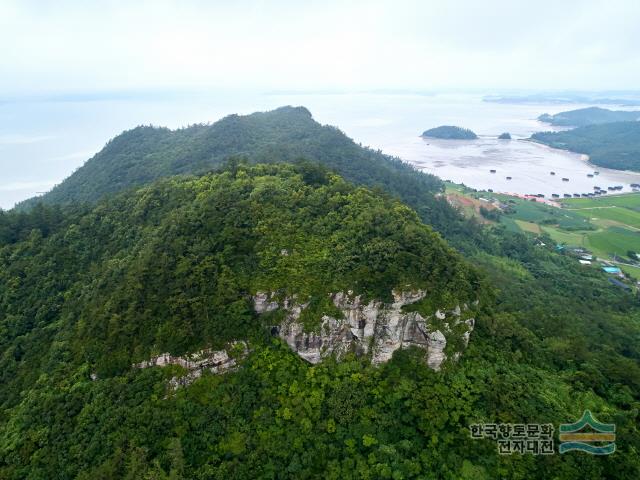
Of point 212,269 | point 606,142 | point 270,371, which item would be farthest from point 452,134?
point 270,371

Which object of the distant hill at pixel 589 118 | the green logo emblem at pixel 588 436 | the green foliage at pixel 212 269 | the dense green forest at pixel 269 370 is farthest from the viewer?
the distant hill at pixel 589 118

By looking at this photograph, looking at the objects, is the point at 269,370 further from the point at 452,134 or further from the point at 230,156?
the point at 452,134

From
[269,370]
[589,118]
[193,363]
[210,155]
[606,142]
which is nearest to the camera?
[193,363]

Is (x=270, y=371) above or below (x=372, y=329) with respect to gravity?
below

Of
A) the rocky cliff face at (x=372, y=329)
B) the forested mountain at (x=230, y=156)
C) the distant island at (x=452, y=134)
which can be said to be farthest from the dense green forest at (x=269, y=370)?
the distant island at (x=452, y=134)

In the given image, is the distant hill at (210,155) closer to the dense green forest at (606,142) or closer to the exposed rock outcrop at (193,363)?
the exposed rock outcrop at (193,363)

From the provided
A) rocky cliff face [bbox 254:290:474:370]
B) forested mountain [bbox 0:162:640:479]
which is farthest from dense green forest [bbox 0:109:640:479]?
rocky cliff face [bbox 254:290:474:370]
